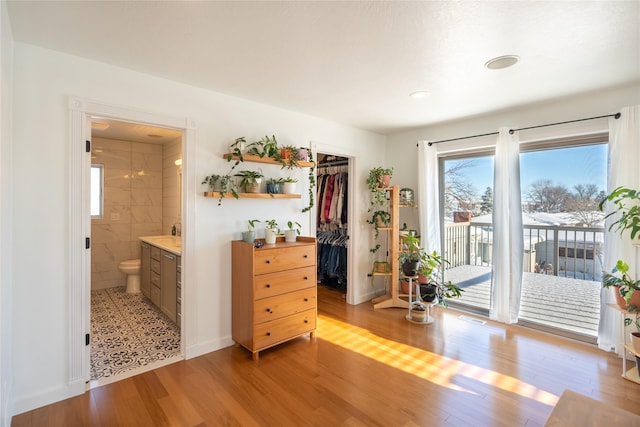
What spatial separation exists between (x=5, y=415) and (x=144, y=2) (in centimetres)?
230

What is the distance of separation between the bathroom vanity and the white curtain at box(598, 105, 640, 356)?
4.02m

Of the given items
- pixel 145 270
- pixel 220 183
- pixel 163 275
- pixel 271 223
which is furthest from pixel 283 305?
pixel 145 270

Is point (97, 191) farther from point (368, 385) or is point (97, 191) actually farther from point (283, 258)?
point (368, 385)

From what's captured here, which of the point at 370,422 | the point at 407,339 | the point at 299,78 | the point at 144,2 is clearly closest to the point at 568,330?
the point at 407,339

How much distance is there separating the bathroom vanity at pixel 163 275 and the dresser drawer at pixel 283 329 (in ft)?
3.23

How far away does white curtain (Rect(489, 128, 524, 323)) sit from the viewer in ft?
11.4

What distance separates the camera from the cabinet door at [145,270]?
416 cm

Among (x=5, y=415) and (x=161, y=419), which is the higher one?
(x=5, y=415)

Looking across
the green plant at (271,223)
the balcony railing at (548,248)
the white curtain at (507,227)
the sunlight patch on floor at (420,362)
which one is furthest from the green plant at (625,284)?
the green plant at (271,223)

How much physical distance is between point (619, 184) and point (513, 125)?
1125mm

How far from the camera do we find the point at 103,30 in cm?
190

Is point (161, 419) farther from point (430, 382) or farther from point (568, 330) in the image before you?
point (568, 330)

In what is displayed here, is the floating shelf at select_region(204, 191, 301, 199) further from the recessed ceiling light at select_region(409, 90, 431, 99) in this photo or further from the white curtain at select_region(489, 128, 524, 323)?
the white curtain at select_region(489, 128, 524, 323)

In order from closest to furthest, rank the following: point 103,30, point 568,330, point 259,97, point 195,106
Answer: point 103,30, point 195,106, point 259,97, point 568,330
